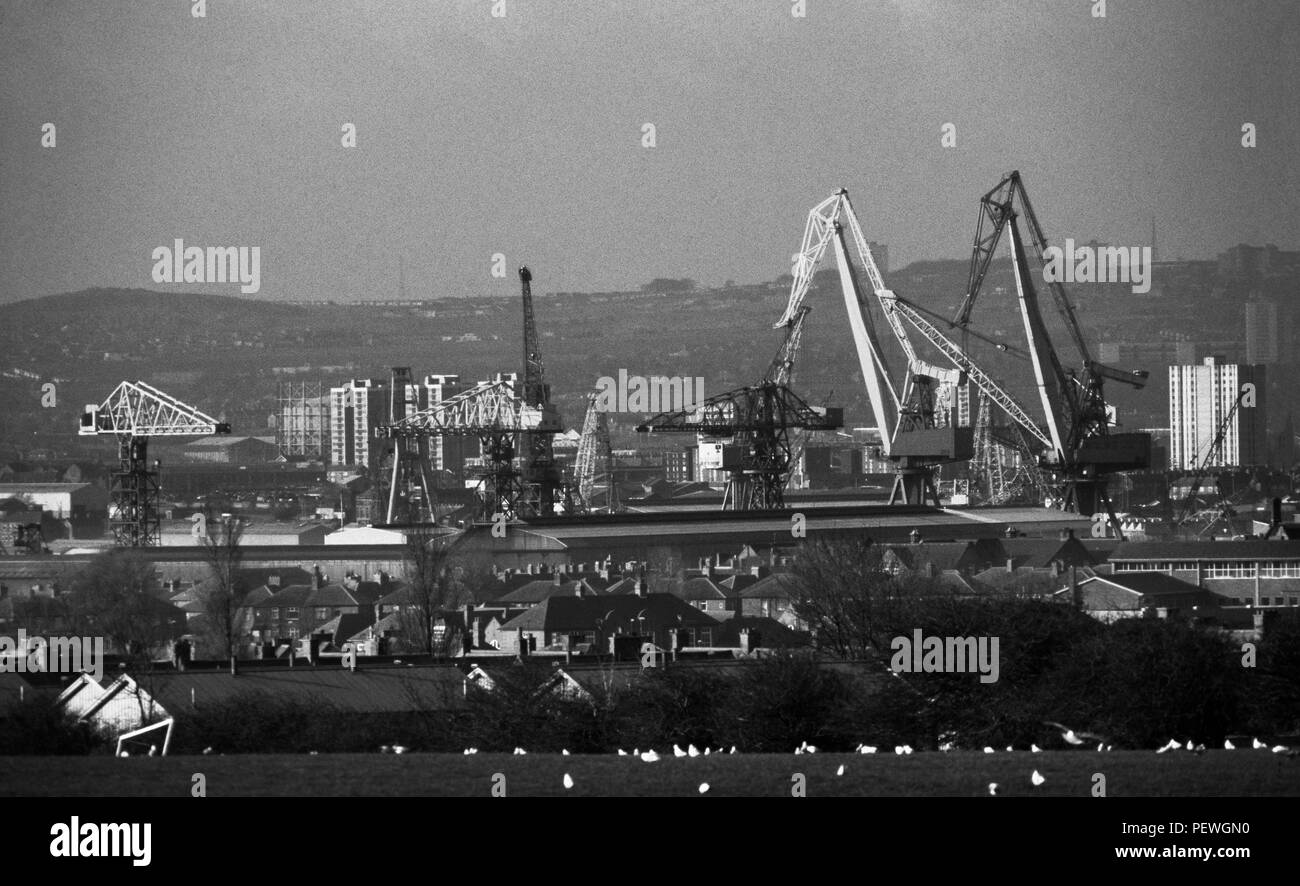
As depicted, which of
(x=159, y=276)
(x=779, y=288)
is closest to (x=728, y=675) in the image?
(x=159, y=276)

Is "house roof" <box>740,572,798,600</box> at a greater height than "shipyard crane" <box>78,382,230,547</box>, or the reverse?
"shipyard crane" <box>78,382,230,547</box>

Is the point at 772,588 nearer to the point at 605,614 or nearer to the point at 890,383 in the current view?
Answer: the point at 605,614

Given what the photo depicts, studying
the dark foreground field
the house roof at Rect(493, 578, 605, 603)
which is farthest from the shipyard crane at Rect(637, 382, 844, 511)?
the dark foreground field

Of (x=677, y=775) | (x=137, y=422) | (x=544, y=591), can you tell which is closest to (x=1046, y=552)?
(x=544, y=591)

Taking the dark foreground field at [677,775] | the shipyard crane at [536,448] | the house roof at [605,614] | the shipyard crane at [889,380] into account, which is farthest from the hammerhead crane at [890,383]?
the dark foreground field at [677,775]

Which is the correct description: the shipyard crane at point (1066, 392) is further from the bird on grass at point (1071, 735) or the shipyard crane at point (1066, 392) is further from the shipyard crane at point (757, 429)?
the bird on grass at point (1071, 735)

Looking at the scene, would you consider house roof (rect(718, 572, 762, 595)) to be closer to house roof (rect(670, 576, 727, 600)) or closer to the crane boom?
house roof (rect(670, 576, 727, 600))
